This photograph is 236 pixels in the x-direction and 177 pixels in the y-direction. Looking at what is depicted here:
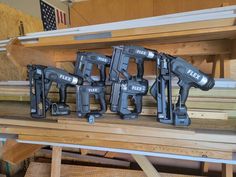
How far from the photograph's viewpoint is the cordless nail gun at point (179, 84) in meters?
1.09

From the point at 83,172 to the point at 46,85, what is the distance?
0.86 m

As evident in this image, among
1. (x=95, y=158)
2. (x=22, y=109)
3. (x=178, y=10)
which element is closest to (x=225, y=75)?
(x=95, y=158)

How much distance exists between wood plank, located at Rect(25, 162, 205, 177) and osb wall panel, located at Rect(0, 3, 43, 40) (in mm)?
1399

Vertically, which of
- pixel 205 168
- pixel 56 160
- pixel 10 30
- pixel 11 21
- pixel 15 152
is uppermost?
pixel 11 21

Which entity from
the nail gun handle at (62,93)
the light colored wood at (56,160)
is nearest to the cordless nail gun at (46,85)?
the nail gun handle at (62,93)

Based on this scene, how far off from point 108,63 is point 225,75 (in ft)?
3.27

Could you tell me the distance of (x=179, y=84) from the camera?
3.75 feet

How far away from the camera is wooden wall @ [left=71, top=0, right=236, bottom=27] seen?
10.8ft

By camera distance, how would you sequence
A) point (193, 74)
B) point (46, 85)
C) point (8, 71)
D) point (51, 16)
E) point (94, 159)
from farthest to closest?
1. point (51, 16)
2. point (8, 71)
3. point (94, 159)
4. point (46, 85)
5. point (193, 74)

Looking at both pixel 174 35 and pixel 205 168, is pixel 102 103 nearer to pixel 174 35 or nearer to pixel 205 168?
pixel 174 35

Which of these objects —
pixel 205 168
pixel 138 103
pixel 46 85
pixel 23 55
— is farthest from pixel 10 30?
pixel 205 168

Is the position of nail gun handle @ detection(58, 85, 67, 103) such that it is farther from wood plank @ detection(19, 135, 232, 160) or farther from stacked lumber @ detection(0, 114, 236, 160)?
wood plank @ detection(19, 135, 232, 160)

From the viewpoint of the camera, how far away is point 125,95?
1.24 m

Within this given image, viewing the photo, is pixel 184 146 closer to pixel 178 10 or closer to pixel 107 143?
pixel 107 143
